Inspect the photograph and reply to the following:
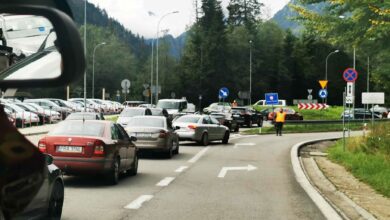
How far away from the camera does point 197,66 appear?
10062 centimetres

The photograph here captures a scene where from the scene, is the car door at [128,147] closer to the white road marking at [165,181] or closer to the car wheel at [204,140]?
the white road marking at [165,181]

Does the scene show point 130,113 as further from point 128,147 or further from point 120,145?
point 120,145

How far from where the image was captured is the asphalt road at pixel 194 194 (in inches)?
370

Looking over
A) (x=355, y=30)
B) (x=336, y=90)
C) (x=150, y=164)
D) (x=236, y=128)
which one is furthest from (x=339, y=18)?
(x=336, y=90)

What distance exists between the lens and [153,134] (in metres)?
20.8

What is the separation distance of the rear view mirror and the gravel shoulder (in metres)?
7.90

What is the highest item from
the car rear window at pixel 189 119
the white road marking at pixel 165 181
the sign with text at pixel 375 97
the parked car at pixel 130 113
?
the sign with text at pixel 375 97

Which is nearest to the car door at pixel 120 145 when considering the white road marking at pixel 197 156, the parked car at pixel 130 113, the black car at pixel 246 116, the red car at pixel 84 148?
the red car at pixel 84 148

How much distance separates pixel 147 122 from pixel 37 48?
1945 centimetres

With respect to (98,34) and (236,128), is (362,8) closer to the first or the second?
(236,128)

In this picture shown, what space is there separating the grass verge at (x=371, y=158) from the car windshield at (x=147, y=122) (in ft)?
19.3

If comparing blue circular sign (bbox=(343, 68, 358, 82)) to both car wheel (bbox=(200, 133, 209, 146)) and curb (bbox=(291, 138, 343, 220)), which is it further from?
car wheel (bbox=(200, 133, 209, 146))

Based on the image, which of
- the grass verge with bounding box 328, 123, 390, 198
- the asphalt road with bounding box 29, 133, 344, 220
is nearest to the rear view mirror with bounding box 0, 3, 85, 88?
the asphalt road with bounding box 29, 133, 344, 220

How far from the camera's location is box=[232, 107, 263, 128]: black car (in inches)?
1921
